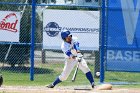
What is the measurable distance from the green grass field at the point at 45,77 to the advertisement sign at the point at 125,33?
804mm

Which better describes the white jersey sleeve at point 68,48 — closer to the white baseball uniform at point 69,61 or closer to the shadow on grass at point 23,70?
the white baseball uniform at point 69,61

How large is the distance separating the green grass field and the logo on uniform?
166 centimetres

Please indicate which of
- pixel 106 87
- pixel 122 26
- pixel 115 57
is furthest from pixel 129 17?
pixel 106 87

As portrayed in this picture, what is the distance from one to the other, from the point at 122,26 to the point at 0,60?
18.1 feet

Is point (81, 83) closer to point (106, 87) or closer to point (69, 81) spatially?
point (69, 81)

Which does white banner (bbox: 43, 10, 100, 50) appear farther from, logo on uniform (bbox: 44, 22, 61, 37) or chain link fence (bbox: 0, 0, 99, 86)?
chain link fence (bbox: 0, 0, 99, 86)

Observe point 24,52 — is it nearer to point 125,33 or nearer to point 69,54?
point 125,33

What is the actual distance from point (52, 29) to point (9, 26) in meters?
1.53

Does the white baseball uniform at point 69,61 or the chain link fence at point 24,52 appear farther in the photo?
the chain link fence at point 24,52

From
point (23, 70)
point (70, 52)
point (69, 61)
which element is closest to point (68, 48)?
point (70, 52)

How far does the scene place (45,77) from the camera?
18.6 metres

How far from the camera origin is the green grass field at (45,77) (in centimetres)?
1694

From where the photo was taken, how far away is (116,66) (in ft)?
58.2

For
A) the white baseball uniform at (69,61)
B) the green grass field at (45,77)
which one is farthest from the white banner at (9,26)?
the white baseball uniform at (69,61)
